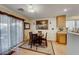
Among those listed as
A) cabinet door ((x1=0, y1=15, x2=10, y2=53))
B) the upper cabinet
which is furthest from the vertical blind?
Answer: the upper cabinet

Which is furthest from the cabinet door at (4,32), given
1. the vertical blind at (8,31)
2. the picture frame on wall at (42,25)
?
the picture frame on wall at (42,25)

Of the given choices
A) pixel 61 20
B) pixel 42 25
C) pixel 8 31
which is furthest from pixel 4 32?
pixel 61 20

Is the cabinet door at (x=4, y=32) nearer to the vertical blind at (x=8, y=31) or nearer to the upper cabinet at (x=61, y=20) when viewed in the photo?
the vertical blind at (x=8, y=31)

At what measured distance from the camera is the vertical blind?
2553mm

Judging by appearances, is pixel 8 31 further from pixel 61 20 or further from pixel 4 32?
pixel 61 20

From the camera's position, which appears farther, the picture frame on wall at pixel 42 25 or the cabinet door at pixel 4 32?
the cabinet door at pixel 4 32

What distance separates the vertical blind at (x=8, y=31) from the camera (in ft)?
8.38

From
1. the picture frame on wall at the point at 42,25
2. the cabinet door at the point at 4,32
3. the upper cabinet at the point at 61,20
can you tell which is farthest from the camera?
the cabinet door at the point at 4,32

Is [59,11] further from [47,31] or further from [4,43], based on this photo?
[4,43]

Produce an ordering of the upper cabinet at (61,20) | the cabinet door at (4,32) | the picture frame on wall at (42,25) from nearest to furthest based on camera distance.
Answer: the upper cabinet at (61,20), the picture frame on wall at (42,25), the cabinet door at (4,32)

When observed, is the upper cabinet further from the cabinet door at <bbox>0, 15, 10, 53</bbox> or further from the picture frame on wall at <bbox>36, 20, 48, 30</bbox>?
the cabinet door at <bbox>0, 15, 10, 53</bbox>

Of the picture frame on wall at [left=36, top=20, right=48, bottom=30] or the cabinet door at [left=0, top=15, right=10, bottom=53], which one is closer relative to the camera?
the picture frame on wall at [left=36, top=20, right=48, bottom=30]

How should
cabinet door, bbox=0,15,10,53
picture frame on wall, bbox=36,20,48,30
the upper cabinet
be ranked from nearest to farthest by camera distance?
the upper cabinet → picture frame on wall, bbox=36,20,48,30 → cabinet door, bbox=0,15,10,53
